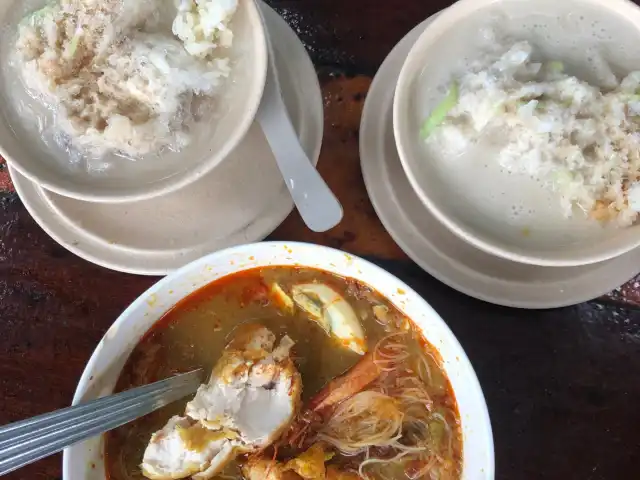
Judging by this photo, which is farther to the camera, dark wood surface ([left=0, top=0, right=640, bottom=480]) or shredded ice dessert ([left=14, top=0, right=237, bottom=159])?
dark wood surface ([left=0, top=0, right=640, bottom=480])

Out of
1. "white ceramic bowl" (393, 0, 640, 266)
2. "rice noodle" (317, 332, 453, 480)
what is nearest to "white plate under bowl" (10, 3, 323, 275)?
"white ceramic bowl" (393, 0, 640, 266)

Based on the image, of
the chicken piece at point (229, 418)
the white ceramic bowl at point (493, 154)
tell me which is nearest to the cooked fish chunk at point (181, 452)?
the chicken piece at point (229, 418)

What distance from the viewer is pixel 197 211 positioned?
992 mm

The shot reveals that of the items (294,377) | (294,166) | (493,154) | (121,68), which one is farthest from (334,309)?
(121,68)

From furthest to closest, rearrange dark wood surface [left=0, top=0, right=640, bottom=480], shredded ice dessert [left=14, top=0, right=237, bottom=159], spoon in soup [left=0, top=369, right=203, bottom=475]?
dark wood surface [left=0, top=0, right=640, bottom=480] → shredded ice dessert [left=14, top=0, right=237, bottom=159] → spoon in soup [left=0, top=369, right=203, bottom=475]

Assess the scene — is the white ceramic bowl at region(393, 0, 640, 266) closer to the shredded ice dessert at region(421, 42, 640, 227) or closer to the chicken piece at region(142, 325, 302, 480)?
the shredded ice dessert at region(421, 42, 640, 227)

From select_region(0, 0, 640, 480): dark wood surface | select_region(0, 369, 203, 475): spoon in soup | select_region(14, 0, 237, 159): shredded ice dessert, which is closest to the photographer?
select_region(0, 369, 203, 475): spoon in soup

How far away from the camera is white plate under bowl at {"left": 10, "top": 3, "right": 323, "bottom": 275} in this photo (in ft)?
3.20

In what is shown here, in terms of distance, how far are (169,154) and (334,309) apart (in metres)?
0.32

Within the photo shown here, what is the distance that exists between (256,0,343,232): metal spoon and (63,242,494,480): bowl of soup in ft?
0.22

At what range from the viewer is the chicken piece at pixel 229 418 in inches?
35.0

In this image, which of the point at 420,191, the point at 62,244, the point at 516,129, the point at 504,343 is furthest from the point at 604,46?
the point at 62,244

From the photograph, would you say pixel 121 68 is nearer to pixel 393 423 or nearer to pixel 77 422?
pixel 77 422

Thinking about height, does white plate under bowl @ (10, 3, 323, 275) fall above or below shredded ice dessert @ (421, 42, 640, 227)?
below
